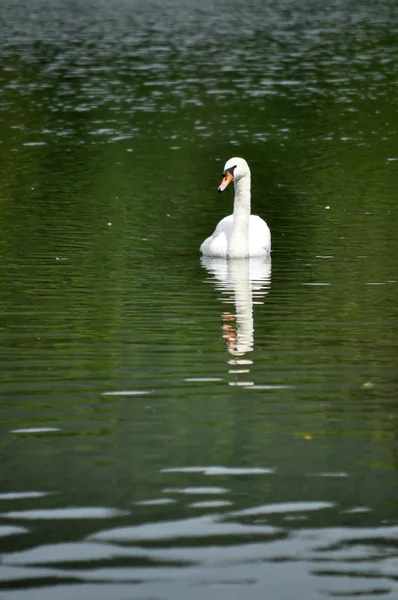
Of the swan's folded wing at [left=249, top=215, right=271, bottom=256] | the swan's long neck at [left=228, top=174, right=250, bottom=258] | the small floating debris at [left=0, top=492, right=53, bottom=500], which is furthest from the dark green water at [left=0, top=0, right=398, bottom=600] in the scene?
the swan's long neck at [left=228, top=174, right=250, bottom=258]

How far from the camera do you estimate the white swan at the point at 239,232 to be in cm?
1934

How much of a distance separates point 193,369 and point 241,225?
762cm

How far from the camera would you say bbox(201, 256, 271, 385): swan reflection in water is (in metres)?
13.0

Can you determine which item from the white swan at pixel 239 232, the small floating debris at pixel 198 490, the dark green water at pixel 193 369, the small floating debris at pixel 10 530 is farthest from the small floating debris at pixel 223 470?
the white swan at pixel 239 232

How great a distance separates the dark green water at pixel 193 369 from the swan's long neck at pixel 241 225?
39 cm

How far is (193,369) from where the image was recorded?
39.6ft

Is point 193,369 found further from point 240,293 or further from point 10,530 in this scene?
point 240,293

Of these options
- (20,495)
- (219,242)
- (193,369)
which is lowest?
(219,242)

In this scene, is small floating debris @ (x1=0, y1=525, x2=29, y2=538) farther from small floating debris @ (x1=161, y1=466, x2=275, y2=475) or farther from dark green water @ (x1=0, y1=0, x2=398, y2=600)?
small floating debris @ (x1=161, y1=466, x2=275, y2=475)

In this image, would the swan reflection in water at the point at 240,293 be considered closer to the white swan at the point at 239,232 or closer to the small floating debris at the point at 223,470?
the white swan at the point at 239,232

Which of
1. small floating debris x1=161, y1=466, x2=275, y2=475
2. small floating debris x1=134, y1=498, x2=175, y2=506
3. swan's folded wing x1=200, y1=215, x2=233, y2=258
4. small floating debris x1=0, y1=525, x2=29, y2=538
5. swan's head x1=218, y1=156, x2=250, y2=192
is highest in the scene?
swan's head x1=218, y1=156, x2=250, y2=192

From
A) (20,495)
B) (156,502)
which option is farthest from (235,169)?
(156,502)

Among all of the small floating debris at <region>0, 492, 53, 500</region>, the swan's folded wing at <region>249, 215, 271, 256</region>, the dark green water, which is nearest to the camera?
the dark green water

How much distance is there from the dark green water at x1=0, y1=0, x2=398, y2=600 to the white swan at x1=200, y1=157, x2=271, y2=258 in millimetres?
353
